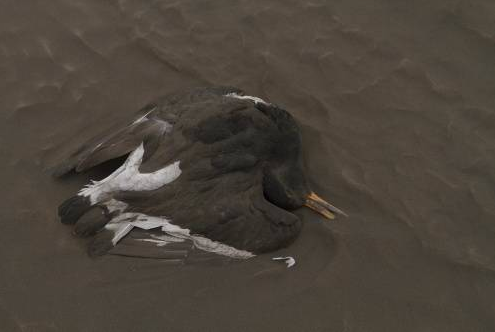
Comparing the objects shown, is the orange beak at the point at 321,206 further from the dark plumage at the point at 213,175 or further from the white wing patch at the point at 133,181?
the white wing patch at the point at 133,181

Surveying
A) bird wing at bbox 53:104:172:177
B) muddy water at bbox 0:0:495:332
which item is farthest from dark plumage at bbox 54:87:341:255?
muddy water at bbox 0:0:495:332

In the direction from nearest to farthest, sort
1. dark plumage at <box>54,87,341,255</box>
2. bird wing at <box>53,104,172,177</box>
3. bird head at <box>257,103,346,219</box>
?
dark plumage at <box>54,87,341,255</box>, bird wing at <box>53,104,172,177</box>, bird head at <box>257,103,346,219</box>

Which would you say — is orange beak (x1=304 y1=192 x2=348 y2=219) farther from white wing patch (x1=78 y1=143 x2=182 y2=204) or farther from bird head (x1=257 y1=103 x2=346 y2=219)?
white wing patch (x1=78 y1=143 x2=182 y2=204)

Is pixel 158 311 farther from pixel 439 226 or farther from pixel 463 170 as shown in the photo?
pixel 463 170

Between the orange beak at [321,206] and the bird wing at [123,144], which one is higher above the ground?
the bird wing at [123,144]

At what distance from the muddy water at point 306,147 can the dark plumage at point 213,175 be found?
24cm

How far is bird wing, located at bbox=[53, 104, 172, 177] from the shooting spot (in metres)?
3.59

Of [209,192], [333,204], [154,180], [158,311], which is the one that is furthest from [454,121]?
[158,311]

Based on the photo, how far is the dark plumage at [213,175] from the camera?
3369 millimetres

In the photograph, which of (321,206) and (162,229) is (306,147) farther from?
(162,229)

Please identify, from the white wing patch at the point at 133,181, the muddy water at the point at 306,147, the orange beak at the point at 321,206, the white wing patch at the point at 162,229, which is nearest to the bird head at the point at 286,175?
the orange beak at the point at 321,206

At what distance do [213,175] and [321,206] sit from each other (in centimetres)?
102

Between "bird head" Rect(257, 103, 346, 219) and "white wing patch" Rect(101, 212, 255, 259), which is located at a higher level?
"bird head" Rect(257, 103, 346, 219)

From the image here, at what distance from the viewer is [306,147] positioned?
4367mm
